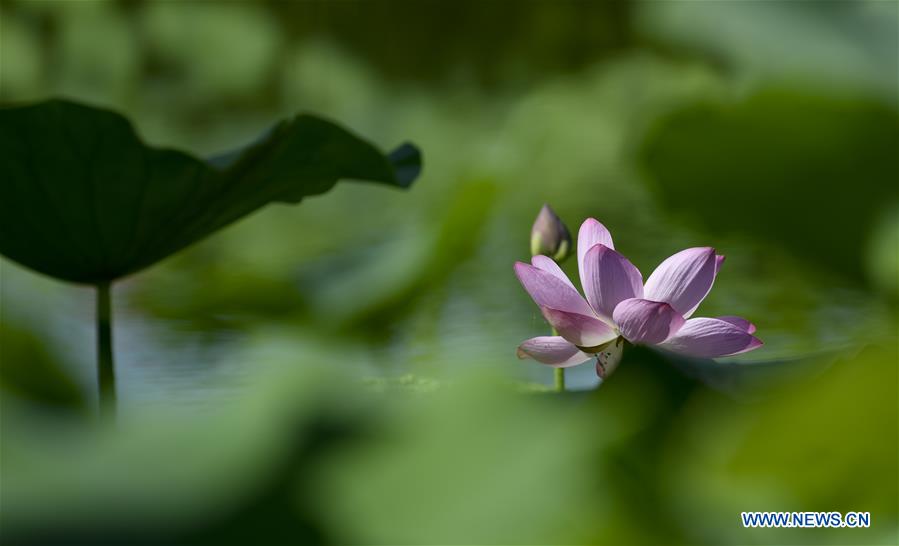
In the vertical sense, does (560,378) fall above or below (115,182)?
below

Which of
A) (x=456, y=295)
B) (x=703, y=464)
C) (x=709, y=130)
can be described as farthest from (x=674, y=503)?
(x=456, y=295)

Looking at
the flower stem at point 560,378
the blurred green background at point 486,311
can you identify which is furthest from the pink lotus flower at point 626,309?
the flower stem at point 560,378

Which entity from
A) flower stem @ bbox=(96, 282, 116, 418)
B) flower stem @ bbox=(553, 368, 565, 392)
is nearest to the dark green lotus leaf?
flower stem @ bbox=(96, 282, 116, 418)

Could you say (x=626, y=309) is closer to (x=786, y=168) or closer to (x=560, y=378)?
(x=560, y=378)

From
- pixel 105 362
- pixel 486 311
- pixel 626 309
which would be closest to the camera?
pixel 626 309

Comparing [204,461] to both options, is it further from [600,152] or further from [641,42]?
[641,42]

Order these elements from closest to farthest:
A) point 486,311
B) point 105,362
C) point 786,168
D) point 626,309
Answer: point 626,309 → point 105,362 → point 786,168 → point 486,311

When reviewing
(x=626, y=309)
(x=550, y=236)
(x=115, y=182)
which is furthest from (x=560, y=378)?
(x=115, y=182)
